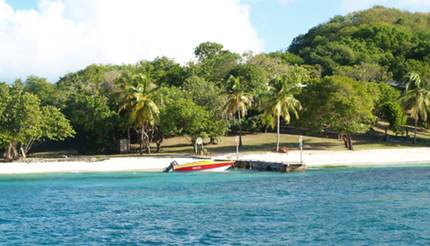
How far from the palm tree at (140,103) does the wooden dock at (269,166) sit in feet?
45.7

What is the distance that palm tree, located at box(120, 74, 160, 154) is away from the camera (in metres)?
72.9

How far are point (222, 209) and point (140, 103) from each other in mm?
36330

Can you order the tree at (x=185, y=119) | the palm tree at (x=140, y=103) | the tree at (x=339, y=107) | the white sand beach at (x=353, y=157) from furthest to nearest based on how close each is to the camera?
the tree at (x=339, y=107), the tree at (x=185, y=119), the palm tree at (x=140, y=103), the white sand beach at (x=353, y=157)

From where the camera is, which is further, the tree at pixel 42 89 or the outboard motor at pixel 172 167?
the tree at pixel 42 89

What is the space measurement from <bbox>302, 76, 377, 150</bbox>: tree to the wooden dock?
15.4 metres

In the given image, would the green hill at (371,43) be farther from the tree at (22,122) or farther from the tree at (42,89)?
the tree at (22,122)

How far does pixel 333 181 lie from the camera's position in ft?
169

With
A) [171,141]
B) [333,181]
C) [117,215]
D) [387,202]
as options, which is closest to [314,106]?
[171,141]

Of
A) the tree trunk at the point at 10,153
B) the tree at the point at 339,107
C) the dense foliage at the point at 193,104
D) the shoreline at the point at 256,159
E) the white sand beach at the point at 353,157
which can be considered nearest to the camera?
the shoreline at the point at 256,159

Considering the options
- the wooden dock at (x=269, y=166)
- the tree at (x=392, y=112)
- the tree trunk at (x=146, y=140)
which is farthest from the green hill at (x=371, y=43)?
the tree trunk at (x=146, y=140)

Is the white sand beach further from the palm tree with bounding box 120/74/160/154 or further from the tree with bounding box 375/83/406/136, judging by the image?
the palm tree with bounding box 120/74/160/154

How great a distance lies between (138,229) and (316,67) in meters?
95.8

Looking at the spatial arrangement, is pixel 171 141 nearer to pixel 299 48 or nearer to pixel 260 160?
pixel 260 160

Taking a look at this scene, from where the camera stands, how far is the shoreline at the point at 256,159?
64.9m
